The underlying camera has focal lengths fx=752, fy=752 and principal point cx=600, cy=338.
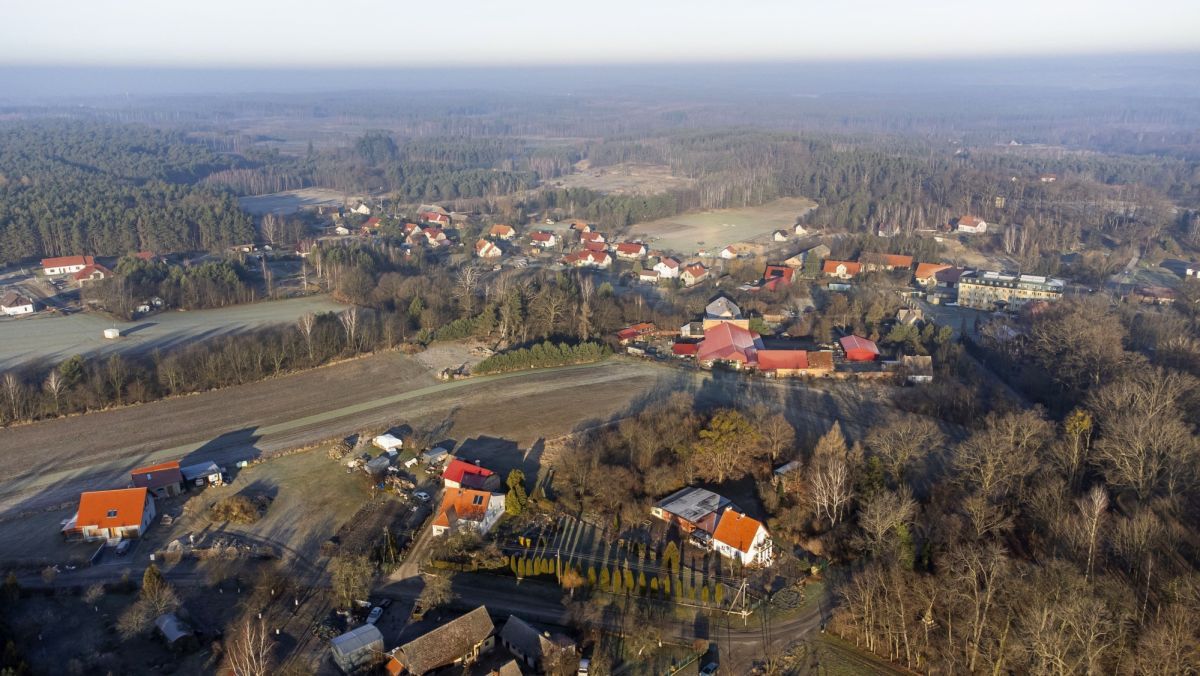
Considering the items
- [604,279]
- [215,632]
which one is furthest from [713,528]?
[604,279]

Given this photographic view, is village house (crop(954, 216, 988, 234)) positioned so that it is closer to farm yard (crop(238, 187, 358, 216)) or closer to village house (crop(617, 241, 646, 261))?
village house (crop(617, 241, 646, 261))

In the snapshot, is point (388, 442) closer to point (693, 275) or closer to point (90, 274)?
point (693, 275)

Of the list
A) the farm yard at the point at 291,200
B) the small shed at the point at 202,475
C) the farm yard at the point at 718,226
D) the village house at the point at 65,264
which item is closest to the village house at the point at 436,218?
the farm yard at the point at 291,200

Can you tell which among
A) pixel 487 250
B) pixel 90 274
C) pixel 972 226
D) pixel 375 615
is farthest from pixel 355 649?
pixel 972 226

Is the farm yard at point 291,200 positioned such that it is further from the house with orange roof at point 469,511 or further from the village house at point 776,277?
the house with orange roof at point 469,511

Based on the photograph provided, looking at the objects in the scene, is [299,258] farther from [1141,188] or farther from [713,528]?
[1141,188]
